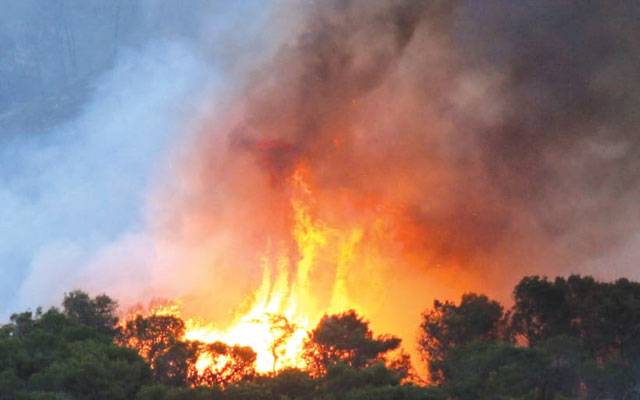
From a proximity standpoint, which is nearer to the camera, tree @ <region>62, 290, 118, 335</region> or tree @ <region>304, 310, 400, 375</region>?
tree @ <region>304, 310, 400, 375</region>

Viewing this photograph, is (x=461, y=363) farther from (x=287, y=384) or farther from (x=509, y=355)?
(x=287, y=384)

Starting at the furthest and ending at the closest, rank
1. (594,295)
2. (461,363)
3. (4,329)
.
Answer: (4,329), (594,295), (461,363)

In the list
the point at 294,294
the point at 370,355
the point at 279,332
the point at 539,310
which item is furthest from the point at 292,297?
the point at 539,310

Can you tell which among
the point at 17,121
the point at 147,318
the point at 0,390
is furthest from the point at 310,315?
the point at 17,121

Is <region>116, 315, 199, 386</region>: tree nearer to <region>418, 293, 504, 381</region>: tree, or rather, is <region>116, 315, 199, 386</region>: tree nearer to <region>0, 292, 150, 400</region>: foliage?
<region>0, 292, 150, 400</region>: foliage

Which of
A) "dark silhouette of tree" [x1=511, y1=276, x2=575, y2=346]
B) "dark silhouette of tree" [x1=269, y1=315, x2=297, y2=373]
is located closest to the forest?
"dark silhouette of tree" [x1=511, y1=276, x2=575, y2=346]

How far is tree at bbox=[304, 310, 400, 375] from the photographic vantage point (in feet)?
132

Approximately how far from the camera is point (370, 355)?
132ft

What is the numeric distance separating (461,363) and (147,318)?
46.6 feet

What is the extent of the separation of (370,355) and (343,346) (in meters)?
1.10

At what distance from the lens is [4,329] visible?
43.3 m

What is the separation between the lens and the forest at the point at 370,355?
1336 inches

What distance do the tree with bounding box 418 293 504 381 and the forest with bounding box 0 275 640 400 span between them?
5 centimetres

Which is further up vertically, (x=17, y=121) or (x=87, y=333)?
(x=17, y=121)
